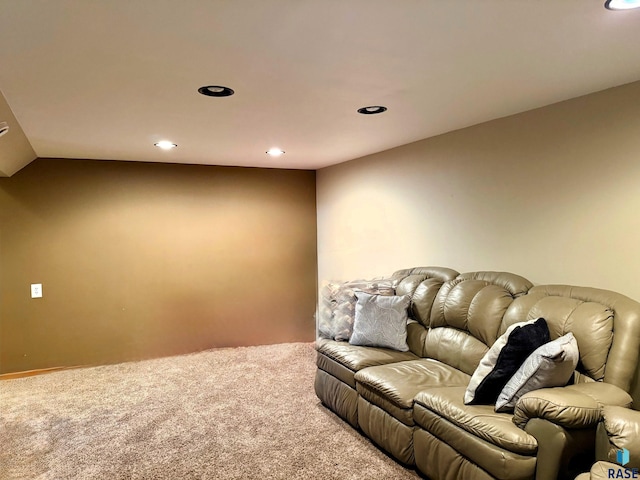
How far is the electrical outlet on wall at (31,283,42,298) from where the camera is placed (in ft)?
14.1

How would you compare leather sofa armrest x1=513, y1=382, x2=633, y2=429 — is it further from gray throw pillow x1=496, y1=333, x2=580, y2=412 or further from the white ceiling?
the white ceiling

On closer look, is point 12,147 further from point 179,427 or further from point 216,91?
point 179,427

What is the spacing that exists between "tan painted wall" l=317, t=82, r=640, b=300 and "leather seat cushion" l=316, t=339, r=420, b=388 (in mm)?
931

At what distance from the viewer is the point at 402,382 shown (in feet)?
8.78

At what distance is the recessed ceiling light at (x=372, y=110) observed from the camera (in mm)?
2693

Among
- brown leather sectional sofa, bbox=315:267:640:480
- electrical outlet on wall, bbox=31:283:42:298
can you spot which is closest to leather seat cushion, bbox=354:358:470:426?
brown leather sectional sofa, bbox=315:267:640:480

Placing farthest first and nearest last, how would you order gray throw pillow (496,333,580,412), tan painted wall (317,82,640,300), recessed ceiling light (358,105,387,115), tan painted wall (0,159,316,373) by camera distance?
tan painted wall (0,159,316,373), recessed ceiling light (358,105,387,115), tan painted wall (317,82,640,300), gray throw pillow (496,333,580,412)

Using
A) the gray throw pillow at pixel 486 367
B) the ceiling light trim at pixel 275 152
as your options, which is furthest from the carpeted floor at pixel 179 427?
the ceiling light trim at pixel 275 152

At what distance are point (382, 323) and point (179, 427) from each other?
5.45ft

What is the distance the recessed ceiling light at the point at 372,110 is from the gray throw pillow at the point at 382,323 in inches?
56.4

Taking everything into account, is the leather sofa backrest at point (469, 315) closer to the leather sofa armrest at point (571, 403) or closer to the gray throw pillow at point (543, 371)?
the gray throw pillow at point (543, 371)

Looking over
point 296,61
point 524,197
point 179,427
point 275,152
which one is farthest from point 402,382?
point 275,152

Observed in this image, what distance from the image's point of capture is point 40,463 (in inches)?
107

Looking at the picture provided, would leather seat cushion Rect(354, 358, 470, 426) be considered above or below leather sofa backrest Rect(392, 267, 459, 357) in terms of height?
below
